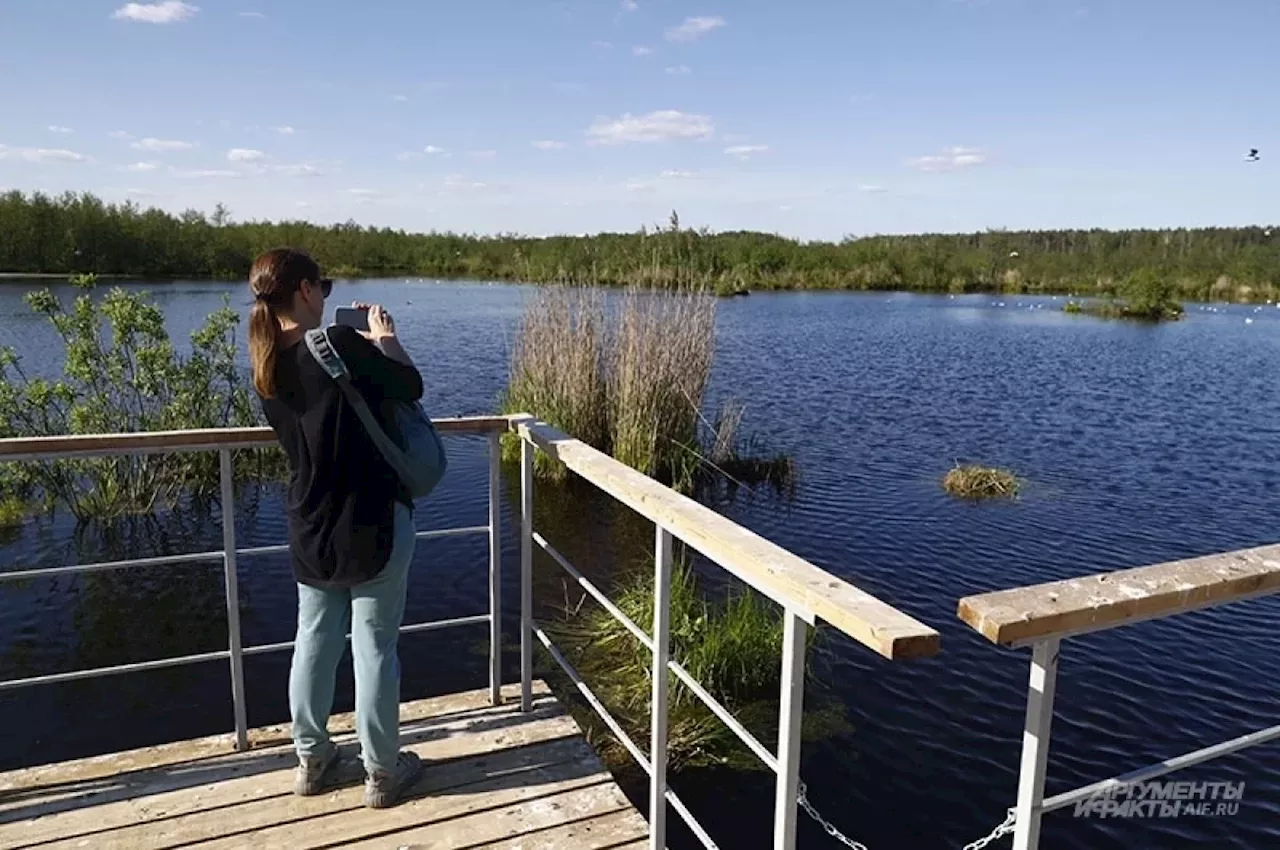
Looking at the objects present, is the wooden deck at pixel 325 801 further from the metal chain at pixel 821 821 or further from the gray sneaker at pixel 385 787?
the metal chain at pixel 821 821

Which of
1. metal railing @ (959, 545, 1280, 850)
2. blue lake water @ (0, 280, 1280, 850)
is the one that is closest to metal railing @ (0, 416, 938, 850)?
metal railing @ (959, 545, 1280, 850)

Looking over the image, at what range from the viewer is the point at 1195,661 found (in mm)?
4723

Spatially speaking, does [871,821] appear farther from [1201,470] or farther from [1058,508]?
[1201,470]

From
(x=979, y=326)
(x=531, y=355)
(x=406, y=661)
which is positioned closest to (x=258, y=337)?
(x=406, y=661)

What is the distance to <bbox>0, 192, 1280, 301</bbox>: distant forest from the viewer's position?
2766cm

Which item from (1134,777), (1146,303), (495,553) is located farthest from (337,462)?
(1146,303)

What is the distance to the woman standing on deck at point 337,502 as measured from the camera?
1855mm

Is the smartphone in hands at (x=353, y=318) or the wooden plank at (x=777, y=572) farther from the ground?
the smartphone in hands at (x=353, y=318)

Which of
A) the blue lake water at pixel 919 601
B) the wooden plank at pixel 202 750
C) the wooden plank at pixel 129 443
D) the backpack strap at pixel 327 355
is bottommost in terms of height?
the blue lake water at pixel 919 601

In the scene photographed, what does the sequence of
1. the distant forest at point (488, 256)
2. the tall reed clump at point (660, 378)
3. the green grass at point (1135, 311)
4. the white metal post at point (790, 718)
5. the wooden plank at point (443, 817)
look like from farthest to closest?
1. the distant forest at point (488, 256)
2. the green grass at point (1135, 311)
3. the tall reed clump at point (660, 378)
4. the wooden plank at point (443, 817)
5. the white metal post at point (790, 718)

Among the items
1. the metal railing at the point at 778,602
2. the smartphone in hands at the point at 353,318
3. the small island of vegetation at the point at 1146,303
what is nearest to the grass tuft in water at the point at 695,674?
the metal railing at the point at 778,602

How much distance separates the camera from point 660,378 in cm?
726

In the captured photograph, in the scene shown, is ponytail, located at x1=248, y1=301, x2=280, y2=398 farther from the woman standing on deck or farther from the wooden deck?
the wooden deck

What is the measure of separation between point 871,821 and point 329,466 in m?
2.62
